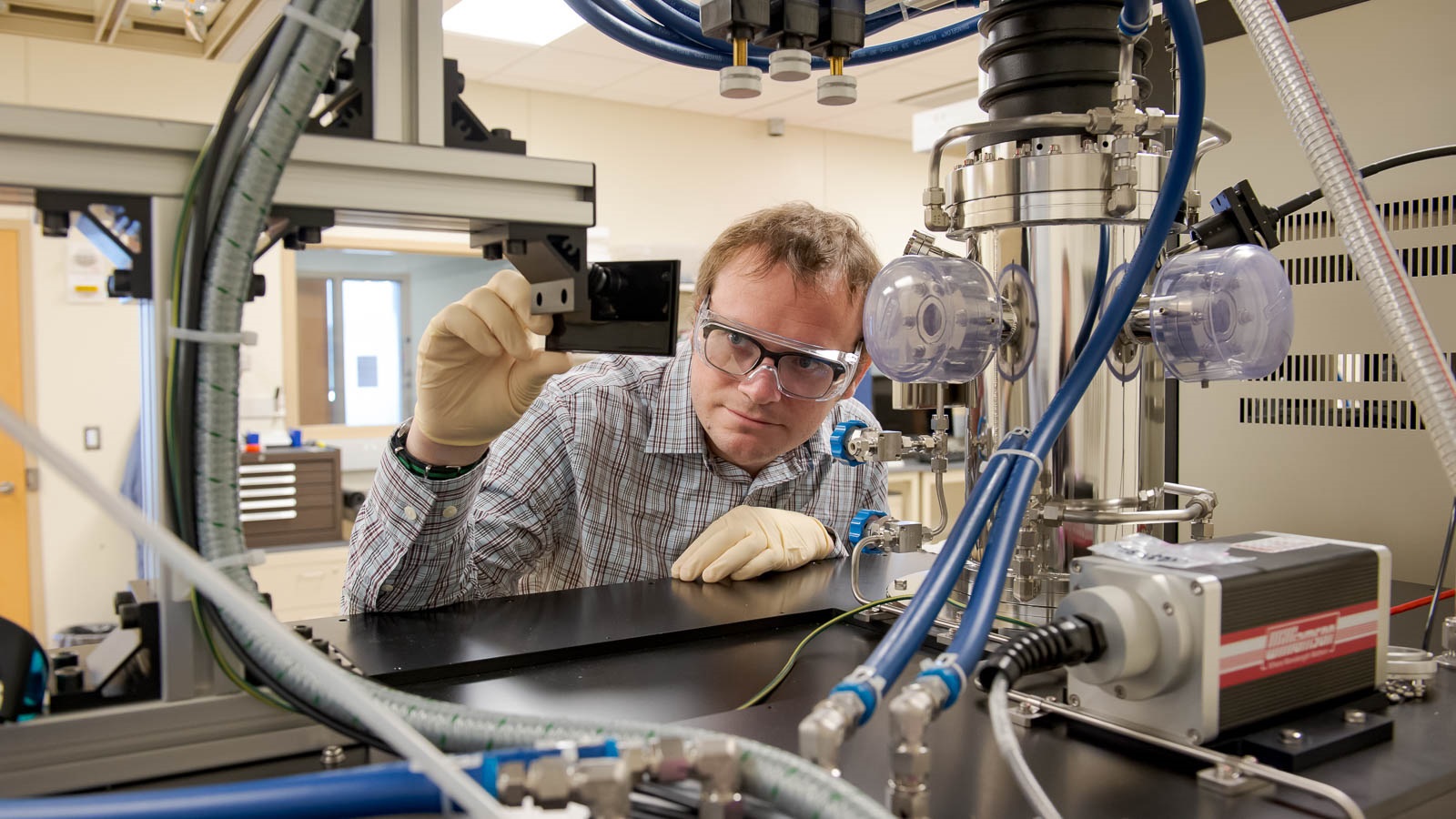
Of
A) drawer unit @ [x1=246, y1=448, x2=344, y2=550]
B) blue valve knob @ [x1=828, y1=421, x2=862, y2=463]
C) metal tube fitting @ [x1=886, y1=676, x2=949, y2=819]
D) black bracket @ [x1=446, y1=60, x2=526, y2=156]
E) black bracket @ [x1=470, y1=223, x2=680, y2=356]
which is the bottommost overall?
drawer unit @ [x1=246, y1=448, x2=344, y2=550]

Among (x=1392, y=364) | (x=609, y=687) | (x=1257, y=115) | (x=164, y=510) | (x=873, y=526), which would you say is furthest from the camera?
(x=1257, y=115)

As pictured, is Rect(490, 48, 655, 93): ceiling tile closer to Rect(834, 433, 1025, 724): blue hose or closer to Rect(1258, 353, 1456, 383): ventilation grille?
Rect(1258, 353, 1456, 383): ventilation grille

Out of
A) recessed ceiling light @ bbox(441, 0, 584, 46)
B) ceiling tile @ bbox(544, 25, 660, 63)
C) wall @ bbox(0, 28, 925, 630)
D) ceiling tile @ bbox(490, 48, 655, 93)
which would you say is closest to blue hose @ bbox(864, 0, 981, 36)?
wall @ bbox(0, 28, 925, 630)

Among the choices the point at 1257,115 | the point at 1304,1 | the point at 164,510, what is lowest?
the point at 164,510

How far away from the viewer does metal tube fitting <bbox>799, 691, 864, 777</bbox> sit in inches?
16.6

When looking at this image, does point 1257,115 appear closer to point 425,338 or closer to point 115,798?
point 425,338

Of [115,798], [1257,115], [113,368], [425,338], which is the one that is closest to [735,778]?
[115,798]

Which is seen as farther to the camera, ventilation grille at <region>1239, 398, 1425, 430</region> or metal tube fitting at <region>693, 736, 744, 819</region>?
ventilation grille at <region>1239, 398, 1425, 430</region>

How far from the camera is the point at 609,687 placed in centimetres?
69

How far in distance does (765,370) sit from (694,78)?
354 centimetres

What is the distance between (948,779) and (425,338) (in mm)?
718

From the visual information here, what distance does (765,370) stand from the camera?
1.40m

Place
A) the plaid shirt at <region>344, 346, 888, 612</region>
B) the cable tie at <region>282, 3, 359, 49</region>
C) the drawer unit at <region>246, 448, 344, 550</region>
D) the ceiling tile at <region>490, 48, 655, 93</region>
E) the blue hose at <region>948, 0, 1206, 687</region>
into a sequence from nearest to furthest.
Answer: the cable tie at <region>282, 3, 359, 49</region> → the blue hose at <region>948, 0, 1206, 687</region> → the plaid shirt at <region>344, 346, 888, 612</region> → the drawer unit at <region>246, 448, 344, 550</region> → the ceiling tile at <region>490, 48, 655, 93</region>

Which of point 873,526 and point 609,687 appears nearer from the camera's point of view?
point 609,687
